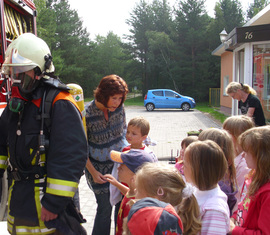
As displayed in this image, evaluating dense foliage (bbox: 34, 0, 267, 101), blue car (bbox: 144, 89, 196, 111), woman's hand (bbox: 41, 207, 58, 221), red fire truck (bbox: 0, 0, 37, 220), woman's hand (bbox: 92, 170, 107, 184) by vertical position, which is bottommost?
blue car (bbox: 144, 89, 196, 111)

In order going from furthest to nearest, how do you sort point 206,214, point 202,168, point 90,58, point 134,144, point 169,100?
point 90,58, point 169,100, point 134,144, point 202,168, point 206,214

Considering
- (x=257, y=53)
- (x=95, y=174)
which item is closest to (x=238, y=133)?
(x=95, y=174)

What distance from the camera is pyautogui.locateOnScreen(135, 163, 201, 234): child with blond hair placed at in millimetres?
1700

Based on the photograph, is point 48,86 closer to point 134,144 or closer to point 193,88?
point 134,144

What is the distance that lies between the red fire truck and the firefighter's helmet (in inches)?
73.2

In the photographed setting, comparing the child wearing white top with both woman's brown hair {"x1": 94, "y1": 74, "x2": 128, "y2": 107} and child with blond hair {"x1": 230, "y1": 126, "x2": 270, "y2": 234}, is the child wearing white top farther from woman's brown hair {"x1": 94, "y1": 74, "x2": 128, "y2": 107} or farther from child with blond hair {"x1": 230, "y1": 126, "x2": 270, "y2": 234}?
woman's brown hair {"x1": 94, "y1": 74, "x2": 128, "y2": 107}

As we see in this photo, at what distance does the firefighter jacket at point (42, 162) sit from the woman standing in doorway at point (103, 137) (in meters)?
1.00

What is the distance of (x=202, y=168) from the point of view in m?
1.97

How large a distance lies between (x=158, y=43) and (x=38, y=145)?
38207mm

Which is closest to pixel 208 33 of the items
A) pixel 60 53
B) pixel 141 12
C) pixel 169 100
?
pixel 141 12

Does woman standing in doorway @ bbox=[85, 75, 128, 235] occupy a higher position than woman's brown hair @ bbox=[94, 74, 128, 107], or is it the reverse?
woman's brown hair @ bbox=[94, 74, 128, 107]

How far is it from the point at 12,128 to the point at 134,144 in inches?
54.4

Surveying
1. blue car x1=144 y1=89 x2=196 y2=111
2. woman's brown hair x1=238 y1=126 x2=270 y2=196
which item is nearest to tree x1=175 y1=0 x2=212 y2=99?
blue car x1=144 y1=89 x2=196 y2=111

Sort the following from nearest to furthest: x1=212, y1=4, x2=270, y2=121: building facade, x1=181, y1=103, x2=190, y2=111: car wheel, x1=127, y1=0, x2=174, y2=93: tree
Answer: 1. x1=212, y1=4, x2=270, y2=121: building facade
2. x1=181, y1=103, x2=190, y2=111: car wheel
3. x1=127, y1=0, x2=174, y2=93: tree
